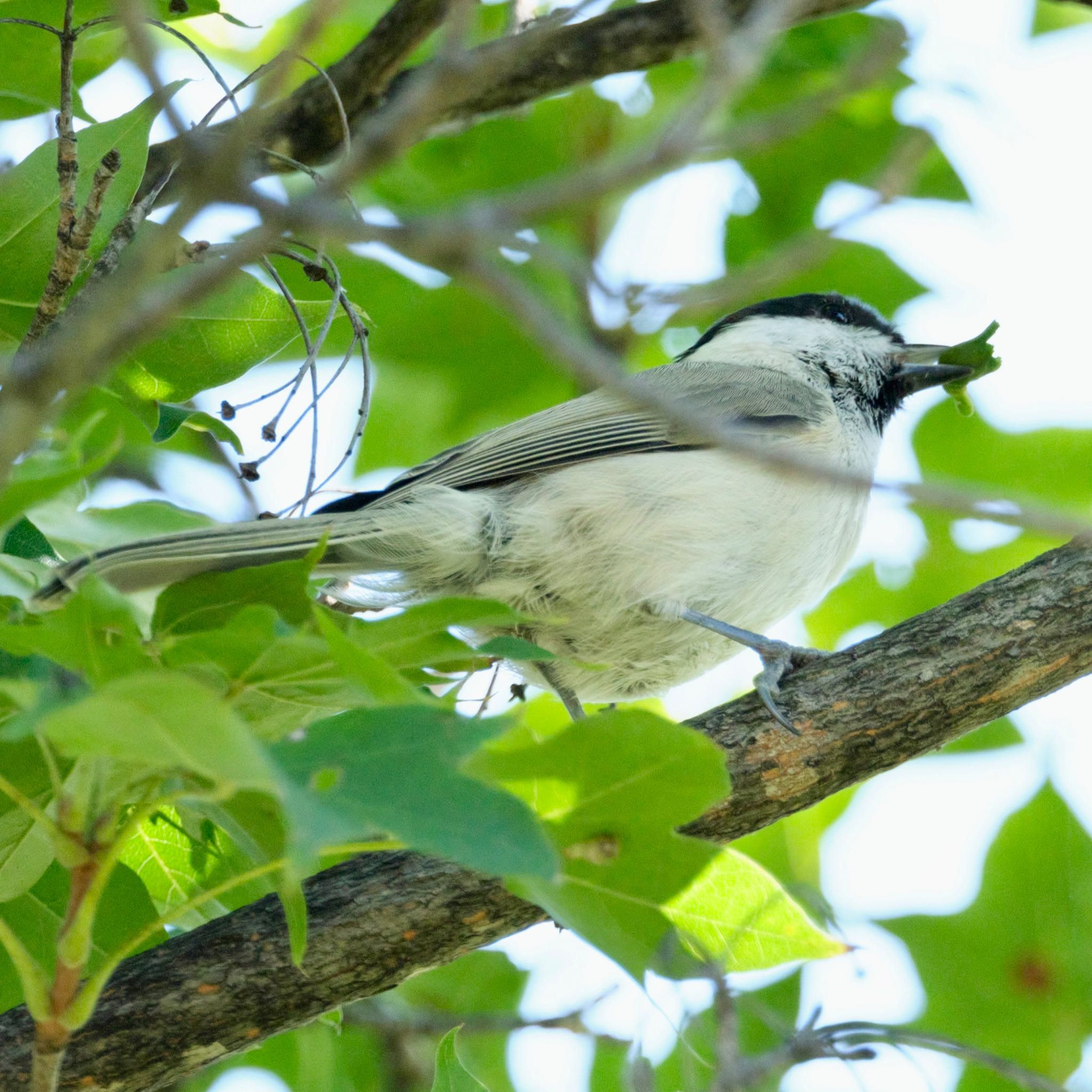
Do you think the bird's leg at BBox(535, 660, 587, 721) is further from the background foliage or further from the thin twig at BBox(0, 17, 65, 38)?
the thin twig at BBox(0, 17, 65, 38)

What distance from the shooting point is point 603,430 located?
3117 mm

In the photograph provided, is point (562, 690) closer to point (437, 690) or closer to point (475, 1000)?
point (437, 690)

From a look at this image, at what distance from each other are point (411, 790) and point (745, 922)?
681mm

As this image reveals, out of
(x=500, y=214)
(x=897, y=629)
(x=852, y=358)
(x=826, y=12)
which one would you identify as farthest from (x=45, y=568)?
(x=852, y=358)

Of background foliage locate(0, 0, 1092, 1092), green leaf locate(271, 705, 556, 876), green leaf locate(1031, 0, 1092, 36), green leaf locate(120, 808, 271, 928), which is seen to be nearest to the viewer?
green leaf locate(271, 705, 556, 876)

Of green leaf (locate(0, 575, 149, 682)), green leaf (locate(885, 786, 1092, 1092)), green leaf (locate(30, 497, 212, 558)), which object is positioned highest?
green leaf (locate(0, 575, 149, 682))

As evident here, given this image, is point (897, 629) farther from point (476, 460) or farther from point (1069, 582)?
point (476, 460)

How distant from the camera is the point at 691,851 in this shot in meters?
1.60

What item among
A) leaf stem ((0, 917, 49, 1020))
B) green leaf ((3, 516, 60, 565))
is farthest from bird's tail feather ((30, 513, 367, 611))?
leaf stem ((0, 917, 49, 1020))

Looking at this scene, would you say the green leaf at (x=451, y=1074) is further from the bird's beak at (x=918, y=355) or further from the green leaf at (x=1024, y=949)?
the bird's beak at (x=918, y=355)

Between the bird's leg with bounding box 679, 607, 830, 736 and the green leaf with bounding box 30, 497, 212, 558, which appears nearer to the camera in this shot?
the green leaf with bounding box 30, 497, 212, 558

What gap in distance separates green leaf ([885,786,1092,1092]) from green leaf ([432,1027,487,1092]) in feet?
4.58

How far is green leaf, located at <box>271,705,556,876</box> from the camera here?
1156 millimetres

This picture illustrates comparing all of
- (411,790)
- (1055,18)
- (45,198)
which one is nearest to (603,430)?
(45,198)
